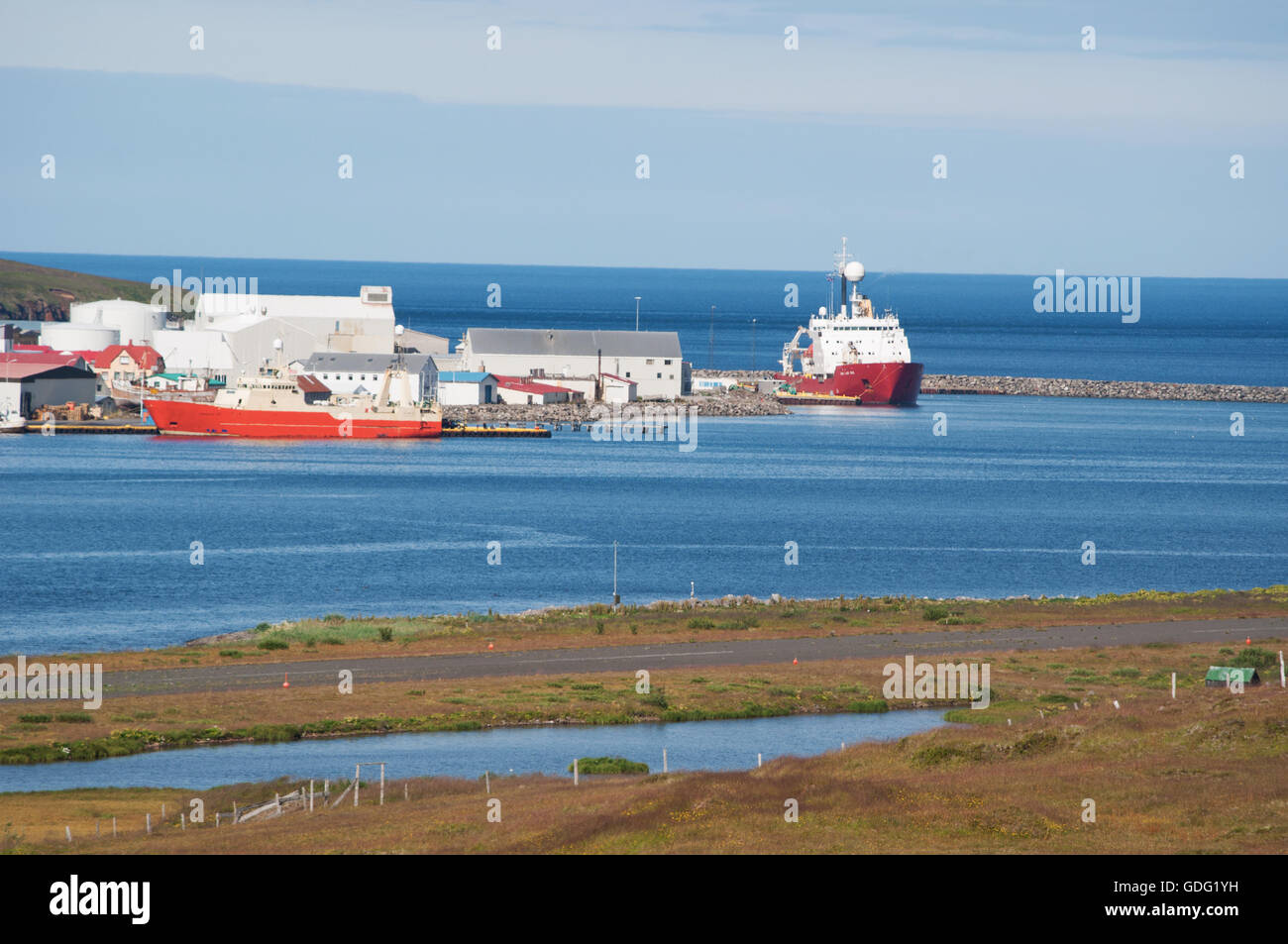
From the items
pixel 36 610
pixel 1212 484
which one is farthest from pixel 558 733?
pixel 1212 484

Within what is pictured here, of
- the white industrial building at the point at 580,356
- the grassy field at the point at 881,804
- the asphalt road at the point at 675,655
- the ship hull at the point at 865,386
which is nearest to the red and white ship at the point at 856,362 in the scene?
the ship hull at the point at 865,386

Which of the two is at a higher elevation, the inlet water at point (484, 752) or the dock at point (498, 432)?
the dock at point (498, 432)

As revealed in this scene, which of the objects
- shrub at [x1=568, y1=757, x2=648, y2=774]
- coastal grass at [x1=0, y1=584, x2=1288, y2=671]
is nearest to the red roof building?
coastal grass at [x1=0, y1=584, x2=1288, y2=671]

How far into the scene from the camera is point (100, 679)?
31.8 meters

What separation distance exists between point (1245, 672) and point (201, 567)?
3309cm

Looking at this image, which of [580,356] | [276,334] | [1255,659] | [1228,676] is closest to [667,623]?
[1255,659]

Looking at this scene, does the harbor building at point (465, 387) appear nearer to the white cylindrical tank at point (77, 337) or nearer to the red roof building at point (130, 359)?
the red roof building at point (130, 359)

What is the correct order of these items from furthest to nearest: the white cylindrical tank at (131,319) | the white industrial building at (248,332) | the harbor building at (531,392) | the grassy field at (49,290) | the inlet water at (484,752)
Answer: the grassy field at (49,290), the white cylindrical tank at (131,319), the harbor building at (531,392), the white industrial building at (248,332), the inlet water at (484,752)

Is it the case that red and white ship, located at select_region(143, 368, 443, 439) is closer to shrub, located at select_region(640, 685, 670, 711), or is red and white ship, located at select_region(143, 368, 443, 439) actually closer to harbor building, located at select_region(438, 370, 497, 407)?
harbor building, located at select_region(438, 370, 497, 407)

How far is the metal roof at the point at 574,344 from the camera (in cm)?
10738

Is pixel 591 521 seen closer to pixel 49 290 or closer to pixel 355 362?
pixel 355 362

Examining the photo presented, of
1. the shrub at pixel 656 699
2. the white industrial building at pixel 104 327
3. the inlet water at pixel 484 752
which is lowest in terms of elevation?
the inlet water at pixel 484 752

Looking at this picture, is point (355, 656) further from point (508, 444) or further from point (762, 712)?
point (508, 444)

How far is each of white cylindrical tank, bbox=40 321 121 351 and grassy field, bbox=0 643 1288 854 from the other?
88843 millimetres
